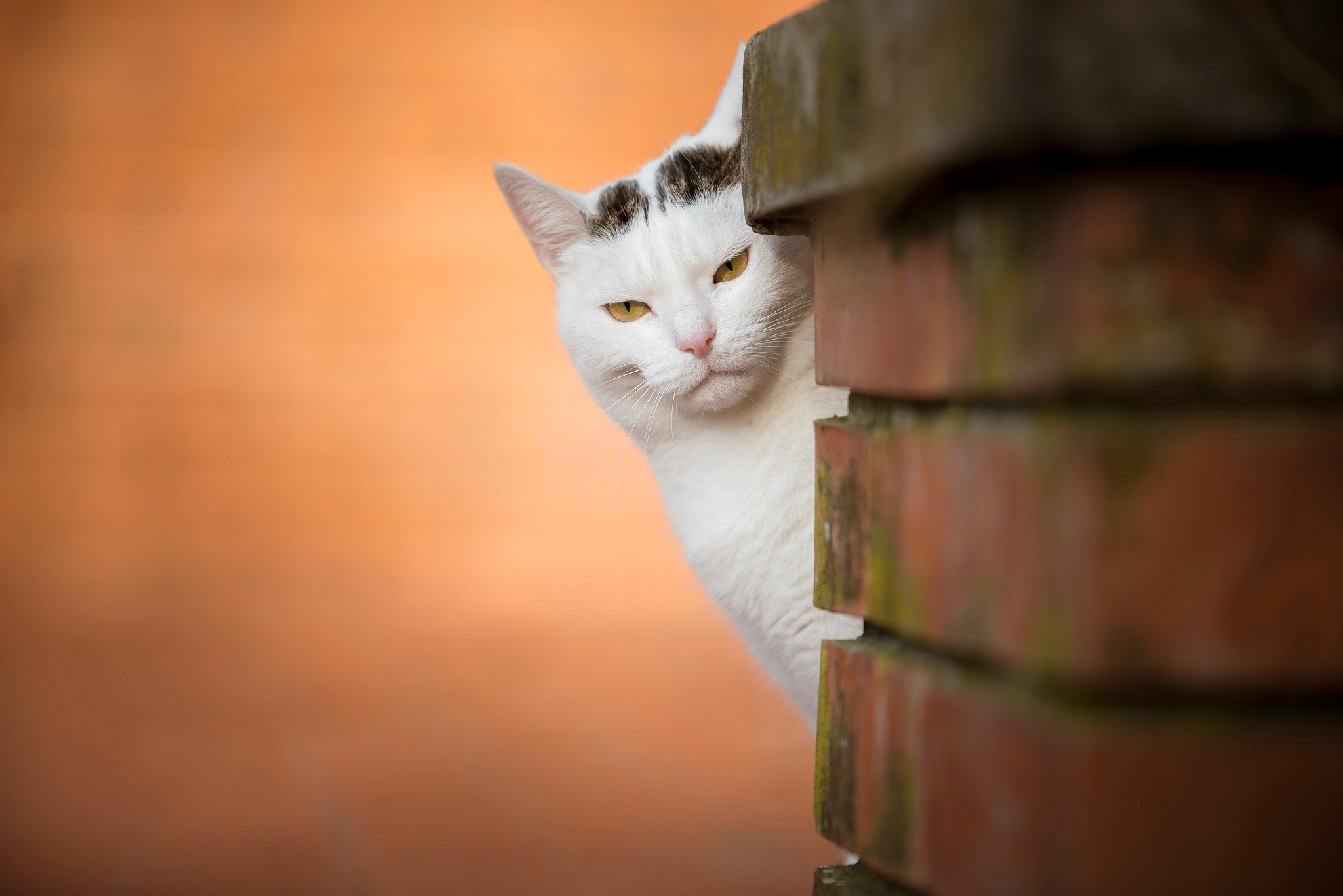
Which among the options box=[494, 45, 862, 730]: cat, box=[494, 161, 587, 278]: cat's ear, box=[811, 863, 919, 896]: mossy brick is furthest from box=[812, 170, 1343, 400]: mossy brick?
box=[494, 161, 587, 278]: cat's ear

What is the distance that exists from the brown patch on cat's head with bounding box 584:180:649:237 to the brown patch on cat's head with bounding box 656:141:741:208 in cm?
4

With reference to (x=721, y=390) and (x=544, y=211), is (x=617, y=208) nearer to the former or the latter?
(x=544, y=211)

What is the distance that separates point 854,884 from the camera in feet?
1.78

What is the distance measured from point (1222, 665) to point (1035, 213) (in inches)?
7.5

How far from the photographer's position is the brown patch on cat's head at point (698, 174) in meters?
1.25

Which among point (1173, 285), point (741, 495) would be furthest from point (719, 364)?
point (1173, 285)

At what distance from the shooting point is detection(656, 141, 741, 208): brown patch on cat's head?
1254 mm

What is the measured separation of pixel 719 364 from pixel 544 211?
454 millimetres

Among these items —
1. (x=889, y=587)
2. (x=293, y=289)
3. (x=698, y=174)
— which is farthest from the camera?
(x=293, y=289)

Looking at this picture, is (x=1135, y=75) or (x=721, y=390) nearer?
(x=1135, y=75)

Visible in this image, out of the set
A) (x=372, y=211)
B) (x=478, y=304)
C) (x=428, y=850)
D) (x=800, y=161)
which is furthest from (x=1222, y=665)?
(x=372, y=211)

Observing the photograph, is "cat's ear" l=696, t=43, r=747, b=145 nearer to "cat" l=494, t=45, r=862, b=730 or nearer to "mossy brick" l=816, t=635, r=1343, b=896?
"cat" l=494, t=45, r=862, b=730

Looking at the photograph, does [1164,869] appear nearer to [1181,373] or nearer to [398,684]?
[1181,373]

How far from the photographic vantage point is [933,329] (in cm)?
44
